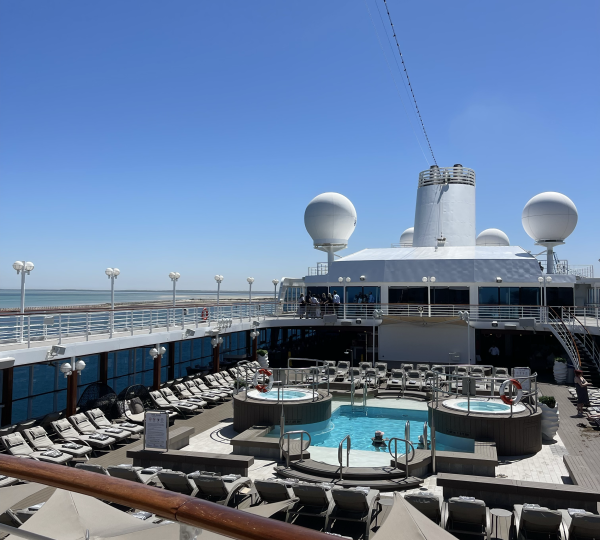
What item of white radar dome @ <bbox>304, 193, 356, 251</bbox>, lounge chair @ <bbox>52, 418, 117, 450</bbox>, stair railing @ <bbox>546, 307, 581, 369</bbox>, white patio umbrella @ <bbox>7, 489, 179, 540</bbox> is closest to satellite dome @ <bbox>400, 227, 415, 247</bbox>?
white radar dome @ <bbox>304, 193, 356, 251</bbox>

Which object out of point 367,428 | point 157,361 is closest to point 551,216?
point 367,428

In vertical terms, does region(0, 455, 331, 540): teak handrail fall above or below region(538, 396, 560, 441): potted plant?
above

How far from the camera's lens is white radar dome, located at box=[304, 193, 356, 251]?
35.7 metres

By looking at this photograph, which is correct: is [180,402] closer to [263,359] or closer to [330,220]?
[263,359]

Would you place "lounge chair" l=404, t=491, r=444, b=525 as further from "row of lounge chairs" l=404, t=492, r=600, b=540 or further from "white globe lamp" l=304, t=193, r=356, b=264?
"white globe lamp" l=304, t=193, r=356, b=264

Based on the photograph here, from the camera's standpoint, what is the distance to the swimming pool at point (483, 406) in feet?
45.5

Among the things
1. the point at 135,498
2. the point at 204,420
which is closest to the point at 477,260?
the point at 204,420

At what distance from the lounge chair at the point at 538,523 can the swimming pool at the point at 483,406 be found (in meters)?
5.94

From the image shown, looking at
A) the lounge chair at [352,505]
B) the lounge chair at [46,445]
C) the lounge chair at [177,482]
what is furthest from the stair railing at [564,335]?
the lounge chair at [46,445]

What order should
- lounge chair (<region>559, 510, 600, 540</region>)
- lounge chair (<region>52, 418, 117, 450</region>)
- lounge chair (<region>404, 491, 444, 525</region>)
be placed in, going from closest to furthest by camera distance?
lounge chair (<region>559, 510, 600, 540</region>)
lounge chair (<region>404, 491, 444, 525</region>)
lounge chair (<region>52, 418, 117, 450</region>)

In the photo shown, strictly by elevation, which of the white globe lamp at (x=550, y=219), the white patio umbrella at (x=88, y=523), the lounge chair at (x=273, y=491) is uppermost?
the white globe lamp at (x=550, y=219)

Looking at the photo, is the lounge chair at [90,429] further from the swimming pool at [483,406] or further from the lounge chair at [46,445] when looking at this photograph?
the swimming pool at [483,406]

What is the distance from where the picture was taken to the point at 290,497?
877 cm

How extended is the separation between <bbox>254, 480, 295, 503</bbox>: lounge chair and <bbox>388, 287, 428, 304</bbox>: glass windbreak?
76.1 ft
